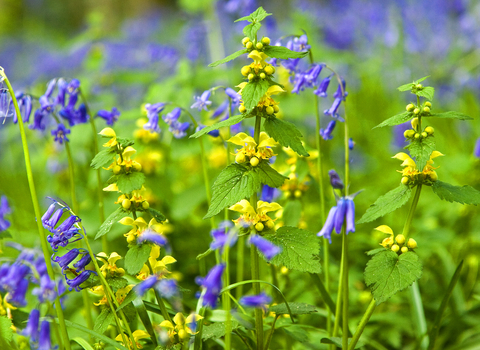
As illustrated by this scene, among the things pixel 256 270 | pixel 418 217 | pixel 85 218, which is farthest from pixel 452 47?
pixel 256 270

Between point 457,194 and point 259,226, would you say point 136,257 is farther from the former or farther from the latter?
point 457,194

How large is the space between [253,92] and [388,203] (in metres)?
0.61

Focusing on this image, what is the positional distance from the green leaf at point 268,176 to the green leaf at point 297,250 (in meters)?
0.18

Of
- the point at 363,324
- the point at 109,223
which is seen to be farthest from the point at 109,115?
the point at 363,324

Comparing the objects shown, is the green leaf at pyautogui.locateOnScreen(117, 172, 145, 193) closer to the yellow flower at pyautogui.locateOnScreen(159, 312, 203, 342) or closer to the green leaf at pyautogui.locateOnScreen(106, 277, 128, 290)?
the green leaf at pyautogui.locateOnScreen(106, 277, 128, 290)

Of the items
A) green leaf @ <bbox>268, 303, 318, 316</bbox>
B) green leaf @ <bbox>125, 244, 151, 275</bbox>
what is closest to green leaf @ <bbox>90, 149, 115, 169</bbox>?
green leaf @ <bbox>125, 244, 151, 275</bbox>

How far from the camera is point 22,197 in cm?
→ 438

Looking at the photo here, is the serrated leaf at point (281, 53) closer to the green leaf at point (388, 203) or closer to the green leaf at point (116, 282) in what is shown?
the green leaf at point (388, 203)

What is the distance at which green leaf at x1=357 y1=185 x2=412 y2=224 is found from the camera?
4.97 feet

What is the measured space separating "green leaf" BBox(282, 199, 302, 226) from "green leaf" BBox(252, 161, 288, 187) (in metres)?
0.66

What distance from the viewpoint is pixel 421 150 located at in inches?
60.1

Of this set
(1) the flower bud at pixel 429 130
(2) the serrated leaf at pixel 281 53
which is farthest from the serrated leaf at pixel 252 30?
(1) the flower bud at pixel 429 130

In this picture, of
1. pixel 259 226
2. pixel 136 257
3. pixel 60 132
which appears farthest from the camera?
pixel 60 132

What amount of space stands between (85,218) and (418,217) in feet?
9.44
